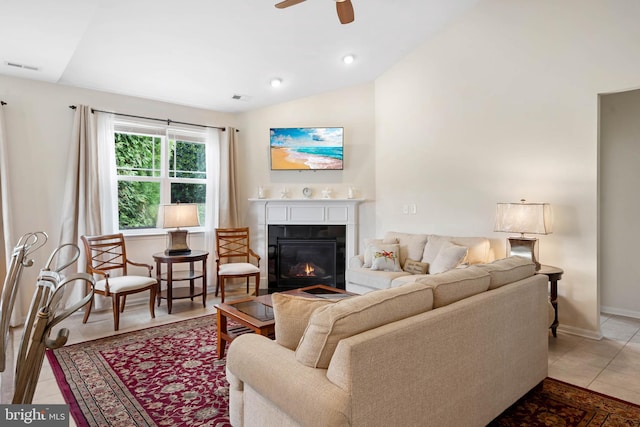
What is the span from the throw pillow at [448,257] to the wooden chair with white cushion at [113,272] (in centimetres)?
309

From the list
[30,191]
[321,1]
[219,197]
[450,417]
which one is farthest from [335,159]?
[450,417]

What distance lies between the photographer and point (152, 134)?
4980 millimetres

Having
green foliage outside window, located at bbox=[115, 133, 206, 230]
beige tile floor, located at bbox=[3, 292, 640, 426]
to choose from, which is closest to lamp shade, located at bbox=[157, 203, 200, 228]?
green foliage outside window, located at bbox=[115, 133, 206, 230]

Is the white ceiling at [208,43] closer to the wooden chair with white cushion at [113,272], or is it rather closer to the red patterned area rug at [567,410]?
the wooden chair with white cushion at [113,272]

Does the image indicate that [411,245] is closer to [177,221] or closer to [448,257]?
[448,257]

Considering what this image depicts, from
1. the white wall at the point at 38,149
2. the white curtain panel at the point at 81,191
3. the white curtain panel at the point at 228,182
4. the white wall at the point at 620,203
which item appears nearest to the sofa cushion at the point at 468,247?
the white wall at the point at 620,203

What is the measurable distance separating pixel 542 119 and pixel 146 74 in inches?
170

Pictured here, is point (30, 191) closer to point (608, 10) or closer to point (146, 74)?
Result: point (146, 74)

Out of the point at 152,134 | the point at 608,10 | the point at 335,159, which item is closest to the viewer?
the point at 608,10

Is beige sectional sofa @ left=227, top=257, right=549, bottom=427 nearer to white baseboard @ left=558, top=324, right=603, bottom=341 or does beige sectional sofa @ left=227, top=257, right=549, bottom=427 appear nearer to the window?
white baseboard @ left=558, top=324, right=603, bottom=341

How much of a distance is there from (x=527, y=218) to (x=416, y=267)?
1298 mm

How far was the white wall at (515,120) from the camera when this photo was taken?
3506mm

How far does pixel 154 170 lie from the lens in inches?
198

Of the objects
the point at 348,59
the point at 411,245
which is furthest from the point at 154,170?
the point at 411,245
